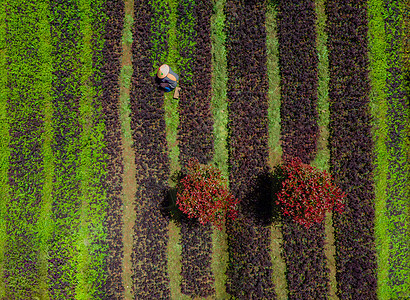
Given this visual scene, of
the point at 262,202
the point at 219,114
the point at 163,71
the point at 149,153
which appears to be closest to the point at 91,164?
the point at 149,153

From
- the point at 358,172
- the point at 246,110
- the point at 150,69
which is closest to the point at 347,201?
the point at 358,172

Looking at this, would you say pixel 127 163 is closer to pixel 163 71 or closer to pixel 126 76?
pixel 126 76

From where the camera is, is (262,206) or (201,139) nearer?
(262,206)

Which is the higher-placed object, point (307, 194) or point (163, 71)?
point (163, 71)

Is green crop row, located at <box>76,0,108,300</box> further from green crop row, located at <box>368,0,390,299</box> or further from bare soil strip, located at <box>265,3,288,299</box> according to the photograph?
green crop row, located at <box>368,0,390,299</box>

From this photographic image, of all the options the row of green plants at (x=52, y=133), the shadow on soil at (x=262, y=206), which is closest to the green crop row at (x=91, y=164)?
the row of green plants at (x=52, y=133)

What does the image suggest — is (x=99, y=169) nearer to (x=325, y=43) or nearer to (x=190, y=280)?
(x=190, y=280)
